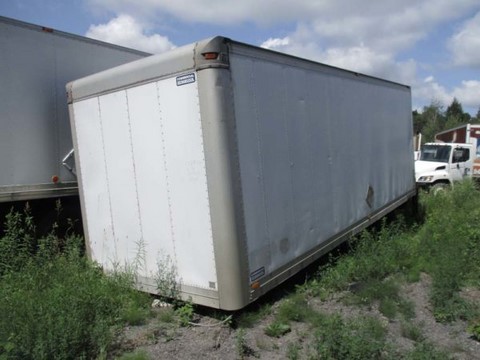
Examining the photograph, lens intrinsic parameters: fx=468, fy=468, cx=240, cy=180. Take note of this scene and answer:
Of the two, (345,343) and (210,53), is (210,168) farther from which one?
(345,343)

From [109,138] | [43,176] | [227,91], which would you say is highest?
[227,91]

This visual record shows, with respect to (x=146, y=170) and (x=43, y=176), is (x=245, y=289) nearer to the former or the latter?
(x=146, y=170)

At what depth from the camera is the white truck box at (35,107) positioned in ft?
18.3

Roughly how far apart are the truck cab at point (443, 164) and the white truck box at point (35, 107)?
11771 millimetres

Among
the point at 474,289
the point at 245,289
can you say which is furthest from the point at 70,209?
the point at 474,289

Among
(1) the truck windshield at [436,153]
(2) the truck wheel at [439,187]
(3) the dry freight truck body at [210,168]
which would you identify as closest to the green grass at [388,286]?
(3) the dry freight truck body at [210,168]

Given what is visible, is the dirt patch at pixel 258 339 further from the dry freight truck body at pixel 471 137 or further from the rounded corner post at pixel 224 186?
the dry freight truck body at pixel 471 137

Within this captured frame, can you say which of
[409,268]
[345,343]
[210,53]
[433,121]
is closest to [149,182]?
[210,53]

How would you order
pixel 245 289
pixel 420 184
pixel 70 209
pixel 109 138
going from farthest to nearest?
pixel 420 184 < pixel 70 209 < pixel 109 138 < pixel 245 289

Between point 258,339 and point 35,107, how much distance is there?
3991 millimetres

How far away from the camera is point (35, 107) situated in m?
5.93

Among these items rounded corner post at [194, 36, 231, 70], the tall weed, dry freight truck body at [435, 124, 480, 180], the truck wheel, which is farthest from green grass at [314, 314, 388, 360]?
dry freight truck body at [435, 124, 480, 180]

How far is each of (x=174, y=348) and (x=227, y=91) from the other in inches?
91.4

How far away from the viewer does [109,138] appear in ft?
17.1
